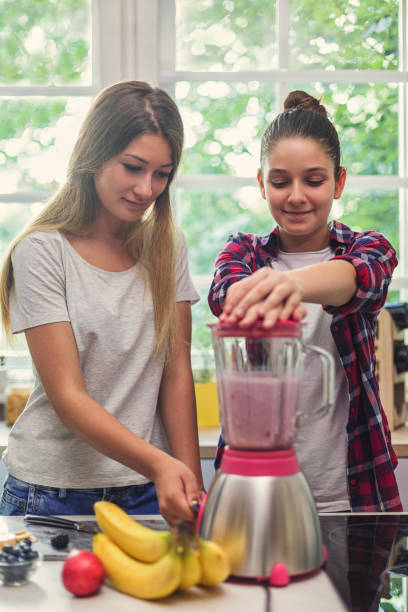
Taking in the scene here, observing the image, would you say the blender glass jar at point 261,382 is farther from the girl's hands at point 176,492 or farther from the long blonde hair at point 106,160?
the long blonde hair at point 106,160

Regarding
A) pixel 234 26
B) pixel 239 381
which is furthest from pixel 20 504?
pixel 234 26

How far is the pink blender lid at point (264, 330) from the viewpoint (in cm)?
87

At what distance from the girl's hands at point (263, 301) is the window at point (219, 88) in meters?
1.47

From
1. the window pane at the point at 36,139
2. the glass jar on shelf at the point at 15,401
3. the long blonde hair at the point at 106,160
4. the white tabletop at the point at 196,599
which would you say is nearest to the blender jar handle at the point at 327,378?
the white tabletop at the point at 196,599

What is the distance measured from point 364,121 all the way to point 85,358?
5.07ft

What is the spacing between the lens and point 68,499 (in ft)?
4.17

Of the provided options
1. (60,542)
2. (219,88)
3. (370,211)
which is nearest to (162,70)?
(219,88)

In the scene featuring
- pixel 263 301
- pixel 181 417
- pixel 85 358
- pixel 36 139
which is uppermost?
pixel 36 139

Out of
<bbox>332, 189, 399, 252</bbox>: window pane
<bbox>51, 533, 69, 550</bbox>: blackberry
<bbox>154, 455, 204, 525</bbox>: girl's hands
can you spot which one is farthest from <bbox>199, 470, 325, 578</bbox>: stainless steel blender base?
<bbox>332, 189, 399, 252</bbox>: window pane

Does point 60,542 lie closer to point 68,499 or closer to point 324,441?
point 68,499

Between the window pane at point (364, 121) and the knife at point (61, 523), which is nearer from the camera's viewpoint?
the knife at point (61, 523)

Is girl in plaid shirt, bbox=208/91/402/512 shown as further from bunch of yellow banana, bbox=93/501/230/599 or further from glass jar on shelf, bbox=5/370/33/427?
glass jar on shelf, bbox=5/370/33/427

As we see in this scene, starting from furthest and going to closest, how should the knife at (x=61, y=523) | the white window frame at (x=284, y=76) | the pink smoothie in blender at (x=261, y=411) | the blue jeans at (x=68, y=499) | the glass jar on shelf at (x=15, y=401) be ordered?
the white window frame at (x=284, y=76), the glass jar on shelf at (x=15, y=401), the blue jeans at (x=68, y=499), the knife at (x=61, y=523), the pink smoothie in blender at (x=261, y=411)

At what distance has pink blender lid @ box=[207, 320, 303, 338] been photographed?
2.85ft
